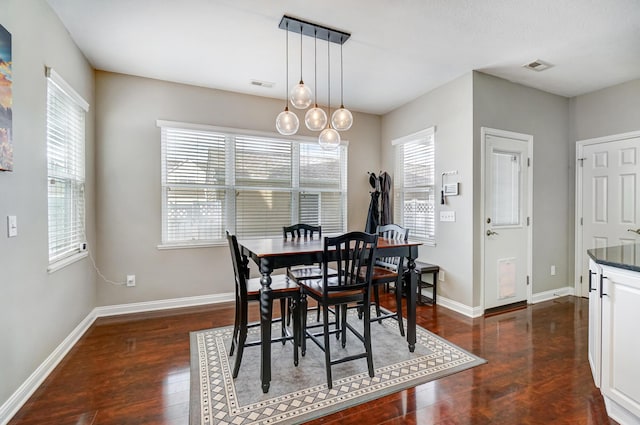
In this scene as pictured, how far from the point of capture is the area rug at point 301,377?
1828 millimetres

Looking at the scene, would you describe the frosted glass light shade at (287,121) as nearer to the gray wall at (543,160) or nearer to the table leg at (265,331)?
the table leg at (265,331)

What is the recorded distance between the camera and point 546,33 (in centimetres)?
269

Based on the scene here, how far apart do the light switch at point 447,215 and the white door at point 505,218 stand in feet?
1.09

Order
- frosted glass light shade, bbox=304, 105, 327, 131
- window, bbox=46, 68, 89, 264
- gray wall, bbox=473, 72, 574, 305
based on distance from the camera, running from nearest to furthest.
Result: window, bbox=46, 68, 89, 264 < frosted glass light shade, bbox=304, 105, 327, 131 < gray wall, bbox=473, 72, 574, 305

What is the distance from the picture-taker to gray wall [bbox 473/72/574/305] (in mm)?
3555

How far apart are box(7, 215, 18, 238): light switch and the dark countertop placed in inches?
138

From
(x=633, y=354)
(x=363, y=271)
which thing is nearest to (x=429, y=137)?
(x=363, y=271)

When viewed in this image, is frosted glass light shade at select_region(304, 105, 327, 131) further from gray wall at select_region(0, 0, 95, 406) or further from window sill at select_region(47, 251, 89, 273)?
window sill at select_region(47, 251, 89, 273)

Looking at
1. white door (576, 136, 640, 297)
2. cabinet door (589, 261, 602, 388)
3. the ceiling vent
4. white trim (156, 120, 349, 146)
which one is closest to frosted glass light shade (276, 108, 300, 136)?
white trim (156, 120, 349, 146)

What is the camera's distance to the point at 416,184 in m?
4.35

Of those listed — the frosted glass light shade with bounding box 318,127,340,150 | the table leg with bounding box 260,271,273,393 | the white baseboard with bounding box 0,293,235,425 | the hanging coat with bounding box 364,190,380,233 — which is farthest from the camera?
the hanging coat with bounding box 364,190,380,233

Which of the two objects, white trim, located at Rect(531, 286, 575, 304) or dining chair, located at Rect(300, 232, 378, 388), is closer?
dining chair, located at Rect(300, 232, 378, 388)

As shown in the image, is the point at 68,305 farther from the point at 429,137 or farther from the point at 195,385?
the point at 429,137

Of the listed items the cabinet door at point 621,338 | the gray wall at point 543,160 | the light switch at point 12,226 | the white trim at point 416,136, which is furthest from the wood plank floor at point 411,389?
the white trim at point 416,136
